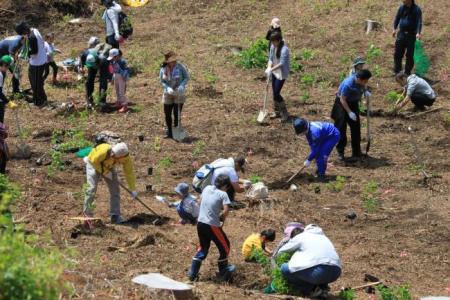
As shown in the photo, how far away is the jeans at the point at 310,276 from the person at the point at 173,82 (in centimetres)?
617

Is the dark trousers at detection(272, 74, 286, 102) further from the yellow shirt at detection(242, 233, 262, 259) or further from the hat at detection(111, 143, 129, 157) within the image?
the yellow shirt at detection(242, 233, 262, 259)

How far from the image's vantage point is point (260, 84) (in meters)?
18.9

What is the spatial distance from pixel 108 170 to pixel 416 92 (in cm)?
708

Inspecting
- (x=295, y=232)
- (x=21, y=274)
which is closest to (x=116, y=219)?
(x=295, y=232)

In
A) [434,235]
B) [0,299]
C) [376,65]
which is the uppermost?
[376,65]

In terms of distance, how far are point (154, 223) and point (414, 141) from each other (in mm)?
5595

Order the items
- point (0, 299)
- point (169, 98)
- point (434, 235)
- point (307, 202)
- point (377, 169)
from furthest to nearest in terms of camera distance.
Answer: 1. point (169, 98)
2. point (377, 169)
3. point (307, 202)
4. point (434, 235)
5. point (0, 299)

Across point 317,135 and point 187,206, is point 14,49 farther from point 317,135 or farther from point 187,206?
point 187,206

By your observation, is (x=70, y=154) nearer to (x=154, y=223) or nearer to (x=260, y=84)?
(x=154, y=223)

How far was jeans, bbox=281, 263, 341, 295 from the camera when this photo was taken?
9.88m

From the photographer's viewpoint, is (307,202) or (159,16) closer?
(307,202)

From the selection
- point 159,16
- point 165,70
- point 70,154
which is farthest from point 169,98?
point 159,16

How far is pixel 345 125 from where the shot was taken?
14.9m

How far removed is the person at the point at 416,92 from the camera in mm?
16688
